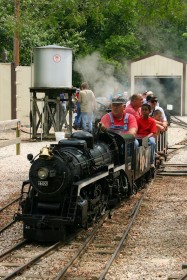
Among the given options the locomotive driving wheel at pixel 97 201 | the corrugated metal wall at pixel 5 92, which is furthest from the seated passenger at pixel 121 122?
the corrugated metal wall at pixel 5 92

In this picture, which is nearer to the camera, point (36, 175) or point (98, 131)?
point (36, 175)

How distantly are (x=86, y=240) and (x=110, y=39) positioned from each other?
102 feet

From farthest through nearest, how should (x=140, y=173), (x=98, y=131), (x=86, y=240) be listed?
(x=140, y=173) → (x=98, y=131) → (x=86, y=240)

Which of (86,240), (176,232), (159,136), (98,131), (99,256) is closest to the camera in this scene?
(99,256)

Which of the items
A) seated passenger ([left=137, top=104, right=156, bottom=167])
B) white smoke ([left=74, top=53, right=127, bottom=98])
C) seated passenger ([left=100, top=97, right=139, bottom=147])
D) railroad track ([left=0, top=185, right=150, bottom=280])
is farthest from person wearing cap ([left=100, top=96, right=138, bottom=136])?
white smoke ([left=74, top=53, right=127, bottom=98])

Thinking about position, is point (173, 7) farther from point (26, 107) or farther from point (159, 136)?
point (26, 107)

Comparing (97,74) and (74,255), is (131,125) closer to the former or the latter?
(74,255)

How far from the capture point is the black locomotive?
7984 mm

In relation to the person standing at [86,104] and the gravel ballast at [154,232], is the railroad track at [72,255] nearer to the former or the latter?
the gravel ballast at [154,232]

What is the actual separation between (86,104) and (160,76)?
14737mm

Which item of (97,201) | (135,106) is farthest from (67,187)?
(135,106)

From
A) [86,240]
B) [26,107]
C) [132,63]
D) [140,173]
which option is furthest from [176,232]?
[132,63]

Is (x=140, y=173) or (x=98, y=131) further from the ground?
(x=98, y=131)

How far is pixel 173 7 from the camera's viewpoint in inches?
466
